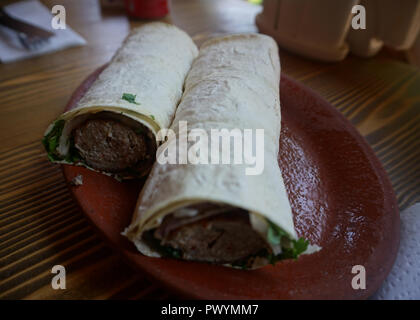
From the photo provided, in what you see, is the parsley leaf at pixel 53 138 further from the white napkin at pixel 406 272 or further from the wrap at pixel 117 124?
the white napkin at pixel 406 272

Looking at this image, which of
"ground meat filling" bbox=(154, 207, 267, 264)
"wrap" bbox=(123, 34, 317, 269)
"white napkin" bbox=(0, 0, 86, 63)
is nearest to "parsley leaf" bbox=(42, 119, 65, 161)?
"wrap" bbox=(123, 34, 317, 269)

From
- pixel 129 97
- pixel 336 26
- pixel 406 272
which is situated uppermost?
pixel 336 26

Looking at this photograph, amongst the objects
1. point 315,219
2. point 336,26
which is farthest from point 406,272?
point 336,26

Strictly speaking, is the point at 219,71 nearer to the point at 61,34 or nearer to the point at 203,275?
the point at 203,275

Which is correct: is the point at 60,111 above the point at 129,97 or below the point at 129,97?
below

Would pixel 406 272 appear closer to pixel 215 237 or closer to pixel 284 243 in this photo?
pixel 284 243

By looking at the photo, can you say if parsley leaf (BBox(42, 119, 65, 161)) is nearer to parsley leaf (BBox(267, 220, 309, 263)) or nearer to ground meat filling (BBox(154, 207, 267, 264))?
ground meat filling (BBox(154, 207, 267, 264))
